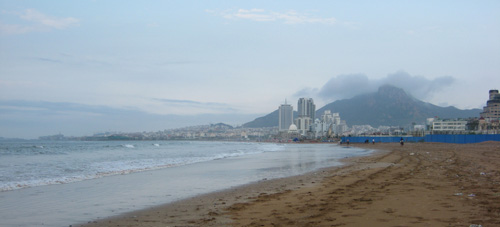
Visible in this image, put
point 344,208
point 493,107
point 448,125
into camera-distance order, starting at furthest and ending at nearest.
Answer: point 493,107 → point 448,125 → point 344,208

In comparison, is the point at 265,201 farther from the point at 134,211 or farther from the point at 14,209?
the point at 14,209

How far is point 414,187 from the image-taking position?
10.0m

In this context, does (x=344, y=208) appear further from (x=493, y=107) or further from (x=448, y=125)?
(x=493, y=107)

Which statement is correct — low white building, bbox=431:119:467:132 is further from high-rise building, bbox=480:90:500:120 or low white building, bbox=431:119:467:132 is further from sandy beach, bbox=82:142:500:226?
sandy beach, bbox=82:142:500:226

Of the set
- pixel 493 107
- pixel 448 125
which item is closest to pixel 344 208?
pixel 448 125

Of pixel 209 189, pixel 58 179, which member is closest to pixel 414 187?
pixel 209 189

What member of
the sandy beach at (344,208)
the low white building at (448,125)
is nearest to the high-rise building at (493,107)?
the low white building at (448,125)

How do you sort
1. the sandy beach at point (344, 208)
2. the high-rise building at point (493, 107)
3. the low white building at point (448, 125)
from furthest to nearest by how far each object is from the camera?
the high-rise building at point (493, 107)
the low white building at point (448, 125)
the sandy beach at point (344, 208)

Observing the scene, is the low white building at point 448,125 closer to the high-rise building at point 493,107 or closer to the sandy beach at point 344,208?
the high-rise building at point 493,107

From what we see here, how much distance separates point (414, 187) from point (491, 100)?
17470 centimetres

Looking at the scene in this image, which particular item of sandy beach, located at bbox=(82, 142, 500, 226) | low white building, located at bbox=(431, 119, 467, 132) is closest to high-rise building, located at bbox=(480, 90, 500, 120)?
low white building, located at bbox=(431, 119, 467, 132)

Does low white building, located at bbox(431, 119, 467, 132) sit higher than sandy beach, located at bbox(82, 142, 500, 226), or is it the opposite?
low white building, located at bbox(431, 119, 467, 132)

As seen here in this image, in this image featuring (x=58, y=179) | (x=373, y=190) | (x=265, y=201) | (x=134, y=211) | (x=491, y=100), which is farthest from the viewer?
(x=491, y=100)

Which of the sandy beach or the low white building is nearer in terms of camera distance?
the sandy beach
